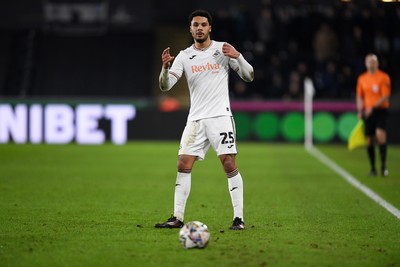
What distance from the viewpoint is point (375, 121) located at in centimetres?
1606

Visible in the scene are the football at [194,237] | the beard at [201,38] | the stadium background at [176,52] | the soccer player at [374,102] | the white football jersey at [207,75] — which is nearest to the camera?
the football at [194,237]

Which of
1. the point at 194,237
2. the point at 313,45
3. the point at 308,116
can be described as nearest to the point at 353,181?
the point at 194,237

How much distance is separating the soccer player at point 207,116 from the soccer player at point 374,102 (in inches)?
293

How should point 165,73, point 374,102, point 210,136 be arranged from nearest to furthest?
point 165,73 < point 210,136 < point 374,102

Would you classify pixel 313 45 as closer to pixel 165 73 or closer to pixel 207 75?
pixel 207 75

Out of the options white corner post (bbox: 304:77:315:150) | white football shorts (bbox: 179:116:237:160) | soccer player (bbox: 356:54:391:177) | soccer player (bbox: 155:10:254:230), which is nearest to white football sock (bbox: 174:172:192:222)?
soccer player (bbox: 155:10:254:230)

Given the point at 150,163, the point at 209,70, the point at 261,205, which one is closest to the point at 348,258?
the point at 209,70

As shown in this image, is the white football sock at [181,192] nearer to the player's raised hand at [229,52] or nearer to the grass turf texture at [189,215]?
the grass turf texture at [189,215]

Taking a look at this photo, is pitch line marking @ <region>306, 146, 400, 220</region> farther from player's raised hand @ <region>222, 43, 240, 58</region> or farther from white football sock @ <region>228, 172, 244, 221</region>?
player's raised hand @ <region>222, 43, 240, 58</region>

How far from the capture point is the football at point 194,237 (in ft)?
24.7

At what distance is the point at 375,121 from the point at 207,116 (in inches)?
306

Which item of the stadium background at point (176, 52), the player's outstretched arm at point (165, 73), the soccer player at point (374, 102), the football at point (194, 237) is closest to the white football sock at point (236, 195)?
the player's outstretched arm at point (165, 73)

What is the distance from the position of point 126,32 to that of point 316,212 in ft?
68.4

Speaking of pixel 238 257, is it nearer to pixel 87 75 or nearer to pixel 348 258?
pixel 348 258
